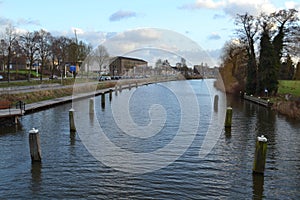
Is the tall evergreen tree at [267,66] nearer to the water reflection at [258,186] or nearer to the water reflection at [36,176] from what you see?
the water reflection at [258,186]

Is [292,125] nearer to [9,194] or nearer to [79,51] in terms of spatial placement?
[9,194]

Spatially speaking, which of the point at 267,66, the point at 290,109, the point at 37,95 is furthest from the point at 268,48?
the point at 37,95

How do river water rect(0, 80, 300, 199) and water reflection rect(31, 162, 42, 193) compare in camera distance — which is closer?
river water rect(0, 80, 300, 199)

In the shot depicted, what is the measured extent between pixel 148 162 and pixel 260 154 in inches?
192

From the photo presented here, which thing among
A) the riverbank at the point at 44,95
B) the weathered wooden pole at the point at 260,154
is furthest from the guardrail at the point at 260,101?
the weathered wooden pole at the point at 260,154

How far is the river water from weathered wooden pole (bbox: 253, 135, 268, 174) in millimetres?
392

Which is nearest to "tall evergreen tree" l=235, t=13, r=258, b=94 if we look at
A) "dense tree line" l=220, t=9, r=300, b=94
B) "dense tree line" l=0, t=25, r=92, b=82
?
"dense tree line" l=220, t=9, r=300, b=94

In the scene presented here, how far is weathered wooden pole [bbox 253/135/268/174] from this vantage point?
1329cm

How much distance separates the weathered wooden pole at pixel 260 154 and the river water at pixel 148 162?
0.39m

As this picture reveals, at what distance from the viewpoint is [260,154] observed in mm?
13508

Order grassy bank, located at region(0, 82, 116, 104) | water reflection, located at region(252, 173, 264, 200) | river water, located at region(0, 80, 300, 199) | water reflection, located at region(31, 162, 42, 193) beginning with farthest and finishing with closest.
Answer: grassy bank, located at region(0, 82, 116, 104), water reflection, located at region(31, 162, 42, 193), river water, located at region(0, 80, 300, 199), water reflection, located at region(252, 173, 264, 200)

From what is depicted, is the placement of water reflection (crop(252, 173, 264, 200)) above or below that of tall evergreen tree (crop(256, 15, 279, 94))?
below

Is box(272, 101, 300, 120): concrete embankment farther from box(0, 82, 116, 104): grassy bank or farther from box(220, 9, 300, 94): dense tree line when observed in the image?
box(0, 82, 116, 104): grassy bank

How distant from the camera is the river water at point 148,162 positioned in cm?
1211
